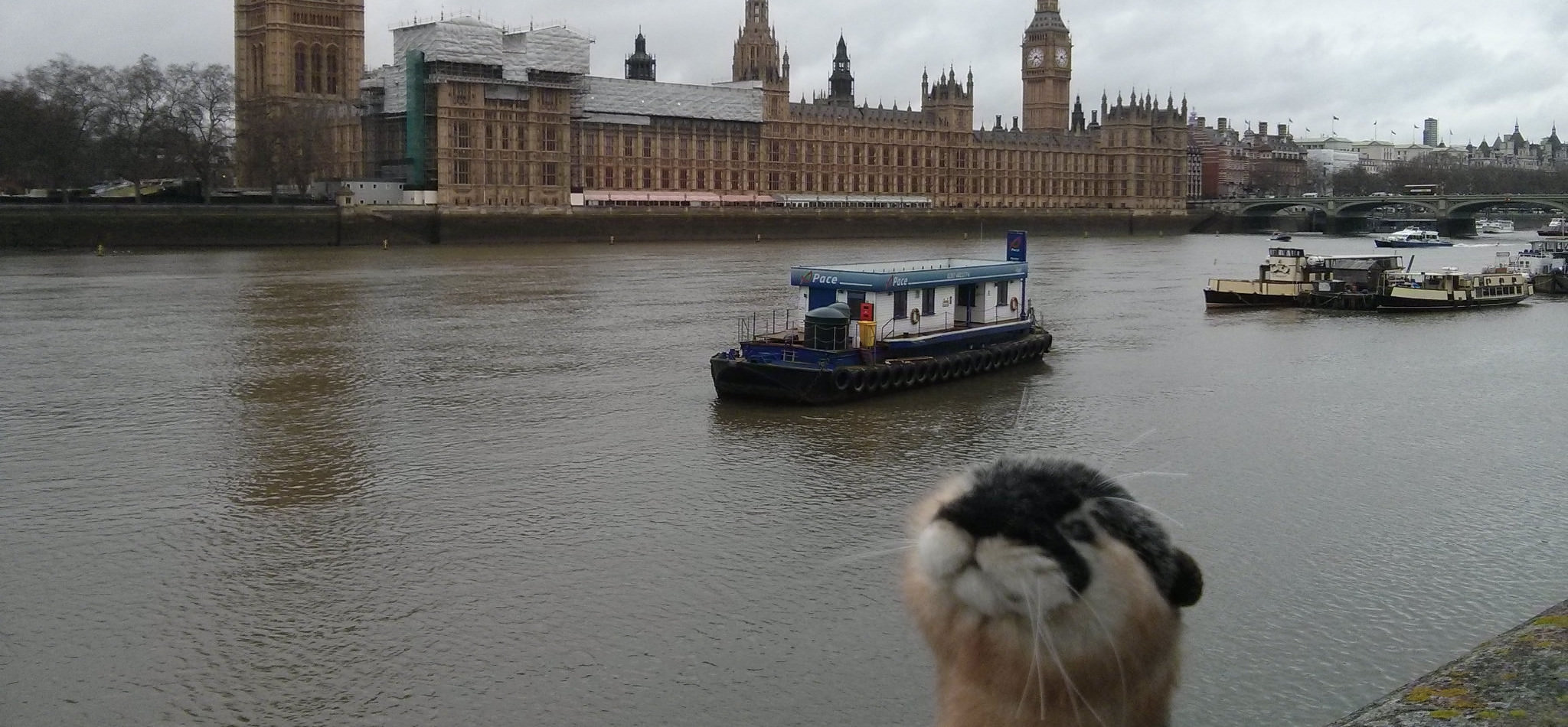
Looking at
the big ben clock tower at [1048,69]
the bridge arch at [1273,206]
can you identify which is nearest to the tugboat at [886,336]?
the bridge arch at [1273,206]

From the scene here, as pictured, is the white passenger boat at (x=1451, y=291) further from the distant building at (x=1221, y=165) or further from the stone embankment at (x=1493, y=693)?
the distant building at (x=1221, y=165)

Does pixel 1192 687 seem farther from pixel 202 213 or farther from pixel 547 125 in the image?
pixel 547 125

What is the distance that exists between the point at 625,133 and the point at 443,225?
47.8 feet

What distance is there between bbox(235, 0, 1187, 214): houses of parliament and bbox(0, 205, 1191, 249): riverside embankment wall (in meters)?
2.45

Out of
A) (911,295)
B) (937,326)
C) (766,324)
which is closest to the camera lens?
(911,295)

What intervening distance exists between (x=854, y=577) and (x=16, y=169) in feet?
161

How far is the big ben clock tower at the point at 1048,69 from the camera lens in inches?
3962

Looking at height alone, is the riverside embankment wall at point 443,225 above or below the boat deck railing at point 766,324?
above

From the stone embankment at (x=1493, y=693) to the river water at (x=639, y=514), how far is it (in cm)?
115

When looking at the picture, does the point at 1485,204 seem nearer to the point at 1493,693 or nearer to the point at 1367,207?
the point at 1367,207

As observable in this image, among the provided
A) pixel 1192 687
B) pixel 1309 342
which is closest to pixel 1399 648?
pixel 1192 687

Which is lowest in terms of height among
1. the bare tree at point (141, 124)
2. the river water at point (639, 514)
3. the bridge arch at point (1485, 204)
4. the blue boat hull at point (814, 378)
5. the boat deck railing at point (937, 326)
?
the river water at point (639, 514)

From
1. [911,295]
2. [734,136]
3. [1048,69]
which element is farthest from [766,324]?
[1048,69]

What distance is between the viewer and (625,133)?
6688 centimetres
